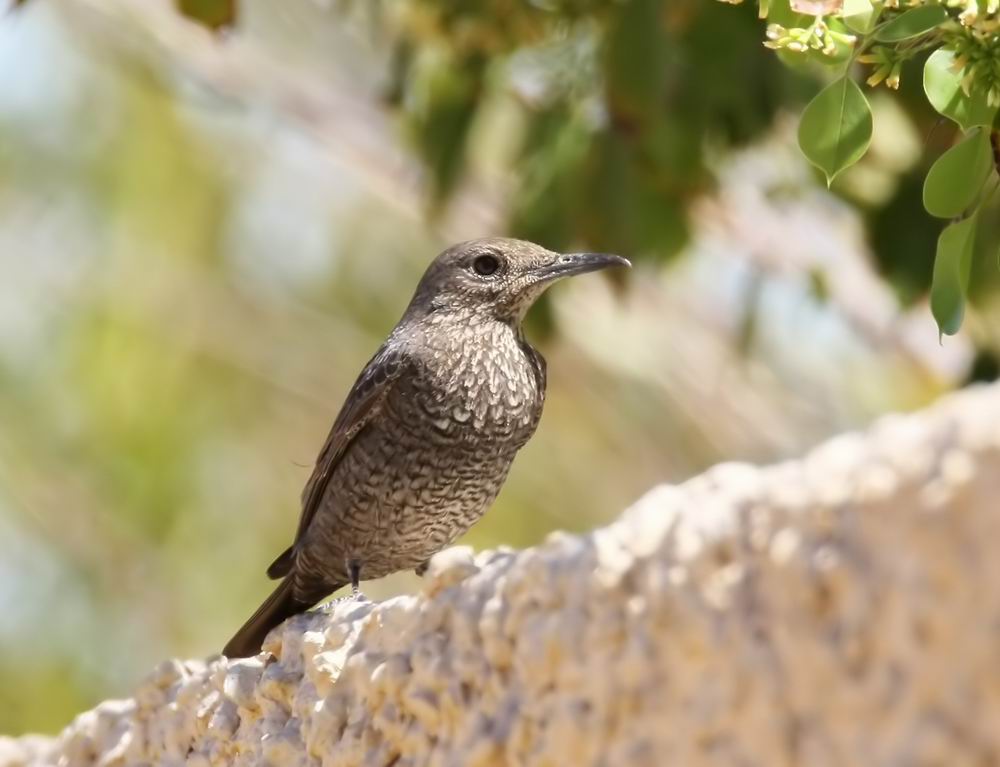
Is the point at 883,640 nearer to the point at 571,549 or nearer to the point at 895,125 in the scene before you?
the point at 571,549

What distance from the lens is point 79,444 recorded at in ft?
35.3

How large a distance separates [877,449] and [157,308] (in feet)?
32.2

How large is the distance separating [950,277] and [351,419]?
6.86 feet

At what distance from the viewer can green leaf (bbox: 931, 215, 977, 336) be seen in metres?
2.28

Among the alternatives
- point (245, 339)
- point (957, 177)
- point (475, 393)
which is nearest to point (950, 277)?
point (957, 177)

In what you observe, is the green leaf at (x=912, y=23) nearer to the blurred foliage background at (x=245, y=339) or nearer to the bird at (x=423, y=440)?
the bird at (x=423, y=440)

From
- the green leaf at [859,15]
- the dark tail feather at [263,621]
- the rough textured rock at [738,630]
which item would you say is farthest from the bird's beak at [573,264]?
the green leaf at [859,15]

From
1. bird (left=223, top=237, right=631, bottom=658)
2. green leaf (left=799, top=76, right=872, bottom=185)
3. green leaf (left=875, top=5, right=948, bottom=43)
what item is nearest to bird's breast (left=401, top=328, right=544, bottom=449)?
bird (left=223, top=237, right=631, bottom=658)

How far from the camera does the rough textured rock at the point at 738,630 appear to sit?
1.74 m

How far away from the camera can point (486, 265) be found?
4.47m

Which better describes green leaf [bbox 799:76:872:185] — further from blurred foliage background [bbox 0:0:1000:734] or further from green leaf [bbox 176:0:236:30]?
blurred foliage background [bbox 0:0:1000:734]

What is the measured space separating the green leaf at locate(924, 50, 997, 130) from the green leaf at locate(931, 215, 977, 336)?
13cm

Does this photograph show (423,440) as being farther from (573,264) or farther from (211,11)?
(211,11)

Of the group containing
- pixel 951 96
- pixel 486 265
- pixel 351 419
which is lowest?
pixel 951 96
